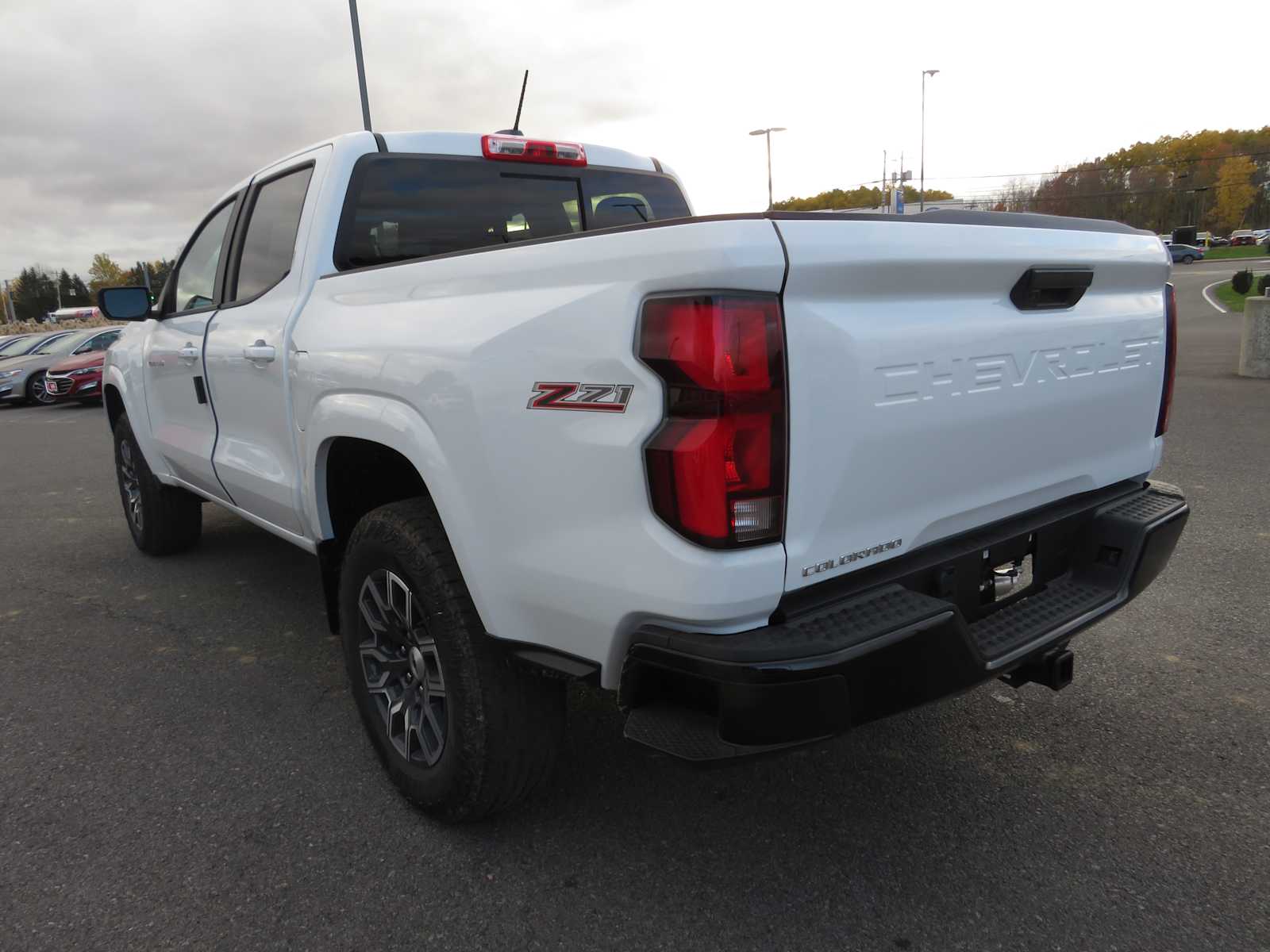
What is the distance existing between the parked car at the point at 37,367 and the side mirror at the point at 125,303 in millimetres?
16646

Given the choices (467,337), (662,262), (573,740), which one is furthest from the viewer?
(573,740)

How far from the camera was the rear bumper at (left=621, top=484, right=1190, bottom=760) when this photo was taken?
66.9 inches

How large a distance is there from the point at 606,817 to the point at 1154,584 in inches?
121

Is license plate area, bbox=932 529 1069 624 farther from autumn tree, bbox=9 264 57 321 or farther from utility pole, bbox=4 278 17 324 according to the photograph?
autumn tree, bbox=9 264 57 321

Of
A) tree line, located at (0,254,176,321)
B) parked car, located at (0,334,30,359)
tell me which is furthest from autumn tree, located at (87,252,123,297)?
parked car, located at (0,334,30,359)

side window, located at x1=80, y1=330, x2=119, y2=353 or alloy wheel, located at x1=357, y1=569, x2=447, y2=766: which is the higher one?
side window, located at x1=80, y1=330, x2=119, y2=353

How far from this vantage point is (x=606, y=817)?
8.50ft

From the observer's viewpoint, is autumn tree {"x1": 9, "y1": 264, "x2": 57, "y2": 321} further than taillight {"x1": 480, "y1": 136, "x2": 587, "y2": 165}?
Yes

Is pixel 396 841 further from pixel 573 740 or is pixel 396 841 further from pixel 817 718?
pixel 817 718

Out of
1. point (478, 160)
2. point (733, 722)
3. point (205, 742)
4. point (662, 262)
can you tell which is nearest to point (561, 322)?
point (662, 262)

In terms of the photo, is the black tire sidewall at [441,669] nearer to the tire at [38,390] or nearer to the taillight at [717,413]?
the taillight at [717,413]

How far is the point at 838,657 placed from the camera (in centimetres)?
170

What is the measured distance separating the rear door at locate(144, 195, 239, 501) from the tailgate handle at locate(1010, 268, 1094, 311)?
3.18 metres

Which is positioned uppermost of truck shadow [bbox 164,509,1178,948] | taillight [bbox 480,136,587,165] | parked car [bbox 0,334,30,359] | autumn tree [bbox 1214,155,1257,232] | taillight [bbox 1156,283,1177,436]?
autumn tree [bbox 1214,155,1257,232]
